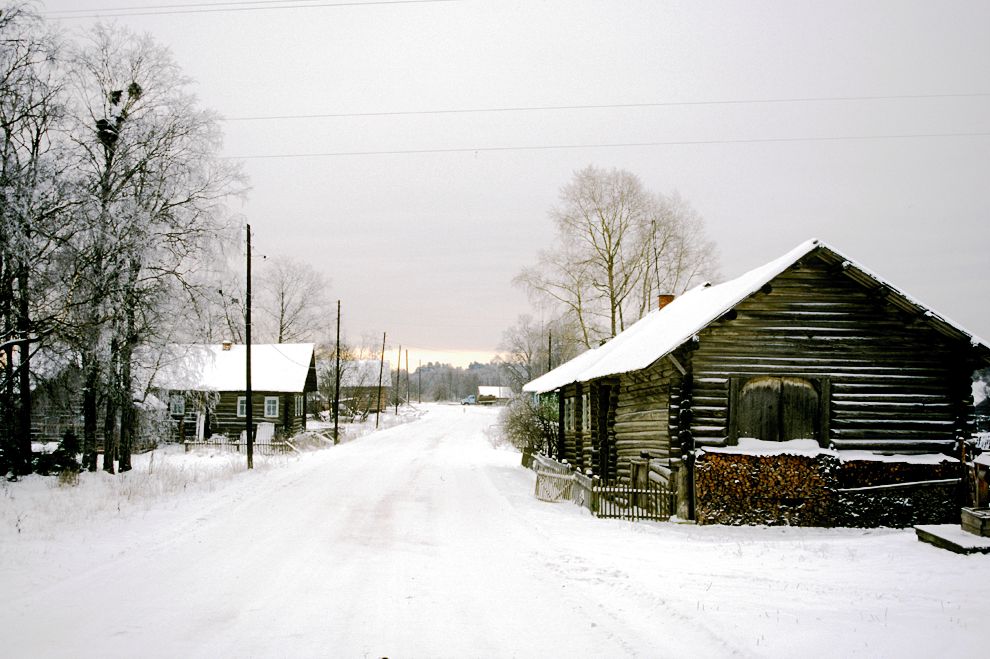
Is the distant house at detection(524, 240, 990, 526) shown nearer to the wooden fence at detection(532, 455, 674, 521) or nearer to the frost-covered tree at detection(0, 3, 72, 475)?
the wooden fence at detection(532, 455, 674, 521)

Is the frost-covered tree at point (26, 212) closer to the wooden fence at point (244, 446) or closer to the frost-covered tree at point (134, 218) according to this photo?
the frost-covered tree at point (134, 218)

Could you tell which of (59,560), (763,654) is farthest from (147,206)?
(763,654)

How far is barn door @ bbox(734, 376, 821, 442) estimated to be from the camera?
15531mm

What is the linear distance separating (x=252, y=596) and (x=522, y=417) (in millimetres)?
30050

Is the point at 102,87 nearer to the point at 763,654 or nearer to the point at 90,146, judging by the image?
the point at 90,146

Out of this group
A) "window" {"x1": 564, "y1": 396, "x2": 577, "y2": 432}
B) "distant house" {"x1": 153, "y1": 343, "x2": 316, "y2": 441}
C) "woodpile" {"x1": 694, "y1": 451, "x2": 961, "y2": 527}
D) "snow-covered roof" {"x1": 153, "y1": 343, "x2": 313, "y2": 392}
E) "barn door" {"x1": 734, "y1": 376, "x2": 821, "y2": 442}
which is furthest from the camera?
"snow-covered roof" {"x1": 153, "y1": 343, "x2": 313, "y2": 392}

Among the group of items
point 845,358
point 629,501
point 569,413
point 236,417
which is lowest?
point 236,417

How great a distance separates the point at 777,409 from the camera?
15.7 meters

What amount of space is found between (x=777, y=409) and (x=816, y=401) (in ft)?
3.28

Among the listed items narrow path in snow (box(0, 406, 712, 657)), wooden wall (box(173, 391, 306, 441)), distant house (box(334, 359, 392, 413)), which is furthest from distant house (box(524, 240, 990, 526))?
distant house (box(334, 359, 392, 413))

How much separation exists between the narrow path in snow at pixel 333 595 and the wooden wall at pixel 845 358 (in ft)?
20.5

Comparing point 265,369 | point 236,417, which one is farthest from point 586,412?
point 265,369

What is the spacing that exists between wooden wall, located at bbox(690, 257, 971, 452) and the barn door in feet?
0.76

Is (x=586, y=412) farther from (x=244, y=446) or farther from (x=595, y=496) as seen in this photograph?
(x=244, y=446)
